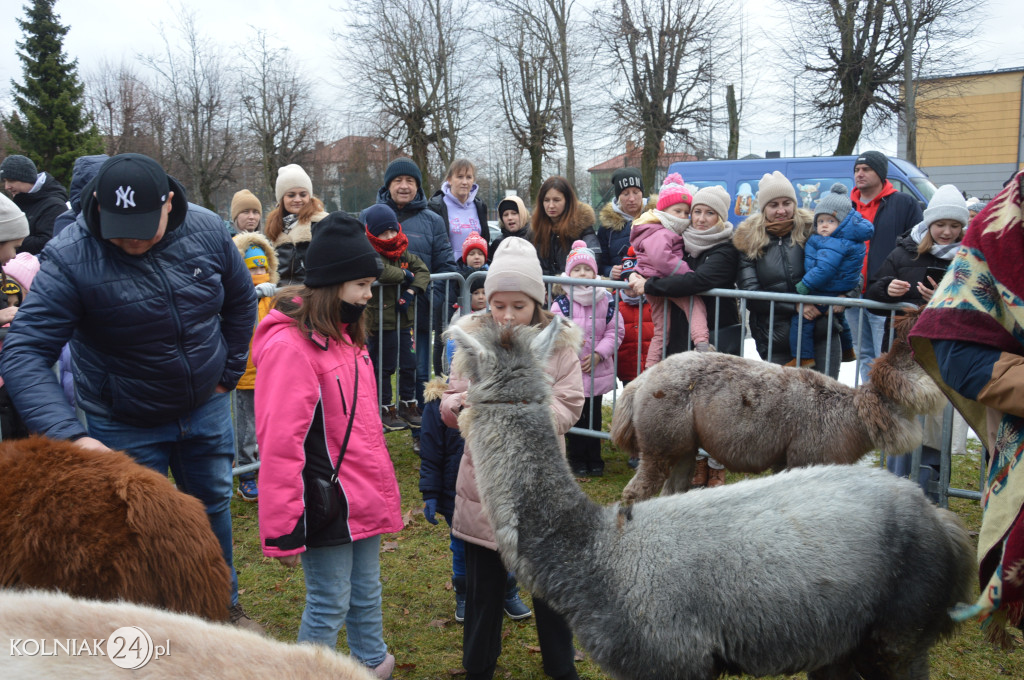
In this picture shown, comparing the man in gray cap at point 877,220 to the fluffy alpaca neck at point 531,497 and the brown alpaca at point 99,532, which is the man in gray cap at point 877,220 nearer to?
the fluffy alpaca neck at point 531,497

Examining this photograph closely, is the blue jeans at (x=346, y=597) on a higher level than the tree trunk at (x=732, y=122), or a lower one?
lower

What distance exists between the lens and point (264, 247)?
643cm

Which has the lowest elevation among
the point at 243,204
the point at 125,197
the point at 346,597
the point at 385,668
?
the point at 385,668

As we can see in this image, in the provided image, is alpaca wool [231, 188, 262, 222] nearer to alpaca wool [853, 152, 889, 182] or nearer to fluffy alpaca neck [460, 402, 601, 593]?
alpaca wool [853, 152, 889, 182]

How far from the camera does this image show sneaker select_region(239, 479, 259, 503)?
5770mm

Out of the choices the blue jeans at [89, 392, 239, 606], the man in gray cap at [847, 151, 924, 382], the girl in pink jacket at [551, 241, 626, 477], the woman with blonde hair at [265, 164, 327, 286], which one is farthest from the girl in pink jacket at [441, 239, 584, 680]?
the man in gray cap at [847, 151, 924, 382]

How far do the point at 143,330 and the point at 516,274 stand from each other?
155cm

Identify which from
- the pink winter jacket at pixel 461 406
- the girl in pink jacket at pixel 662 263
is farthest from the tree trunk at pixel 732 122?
the pink winter jacket at pixel 461 406

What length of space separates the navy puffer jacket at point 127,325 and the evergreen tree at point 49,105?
27.5m

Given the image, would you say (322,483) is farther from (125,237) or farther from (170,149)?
(170,149)

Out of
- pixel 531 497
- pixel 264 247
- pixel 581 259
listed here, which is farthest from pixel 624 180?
pixel 531 497

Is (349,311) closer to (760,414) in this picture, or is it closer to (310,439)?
(310,439)

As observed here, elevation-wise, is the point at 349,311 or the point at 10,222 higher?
the point at 10,222

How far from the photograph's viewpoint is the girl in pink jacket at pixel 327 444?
2.65 metres
